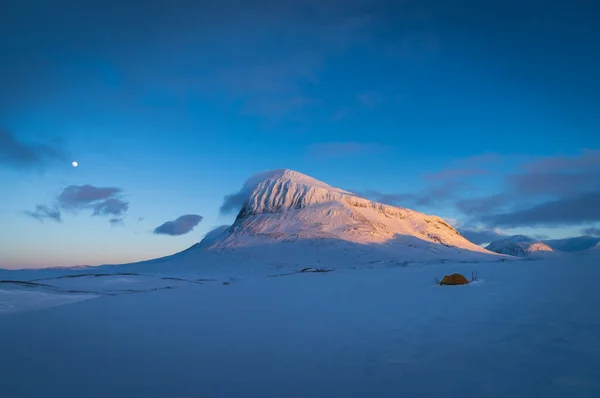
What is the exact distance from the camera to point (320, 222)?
68812mm

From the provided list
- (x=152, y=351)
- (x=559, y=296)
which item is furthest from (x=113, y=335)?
(x=559, y=296)

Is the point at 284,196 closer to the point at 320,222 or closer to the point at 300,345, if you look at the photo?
the point at 320,222

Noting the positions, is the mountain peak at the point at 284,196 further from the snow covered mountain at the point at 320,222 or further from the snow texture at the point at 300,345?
the snow texture at the point at 300,345

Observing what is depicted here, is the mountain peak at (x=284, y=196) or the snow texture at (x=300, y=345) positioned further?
the mountain peak at (x=284, y=196)

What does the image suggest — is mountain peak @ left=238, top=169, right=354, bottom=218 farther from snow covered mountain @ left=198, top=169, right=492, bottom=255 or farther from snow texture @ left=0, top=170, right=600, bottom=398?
snow texture @ left=0, top=170, right=600, bottom=398

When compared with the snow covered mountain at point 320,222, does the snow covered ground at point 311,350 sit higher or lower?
lower

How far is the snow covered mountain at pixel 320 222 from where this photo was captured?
64.3m

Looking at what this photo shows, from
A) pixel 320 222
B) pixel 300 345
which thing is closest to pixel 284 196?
pixel 320 222

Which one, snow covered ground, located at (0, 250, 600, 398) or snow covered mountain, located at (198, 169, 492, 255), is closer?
snow covered ground, located at (0, 250, 600, 398)

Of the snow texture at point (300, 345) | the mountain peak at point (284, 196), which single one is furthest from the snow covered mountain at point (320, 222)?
the snow texture at point (300, 345)

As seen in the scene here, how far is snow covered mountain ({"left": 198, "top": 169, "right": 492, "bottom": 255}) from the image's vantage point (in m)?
64.3

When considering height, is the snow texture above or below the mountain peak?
below

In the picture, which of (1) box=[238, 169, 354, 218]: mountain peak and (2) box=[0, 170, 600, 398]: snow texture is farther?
(1) box=[238, 169, 354, 218]: mountain peak

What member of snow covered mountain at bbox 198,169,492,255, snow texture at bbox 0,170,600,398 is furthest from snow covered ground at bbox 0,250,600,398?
snow covered mountain at bbox 198,169,492,255
